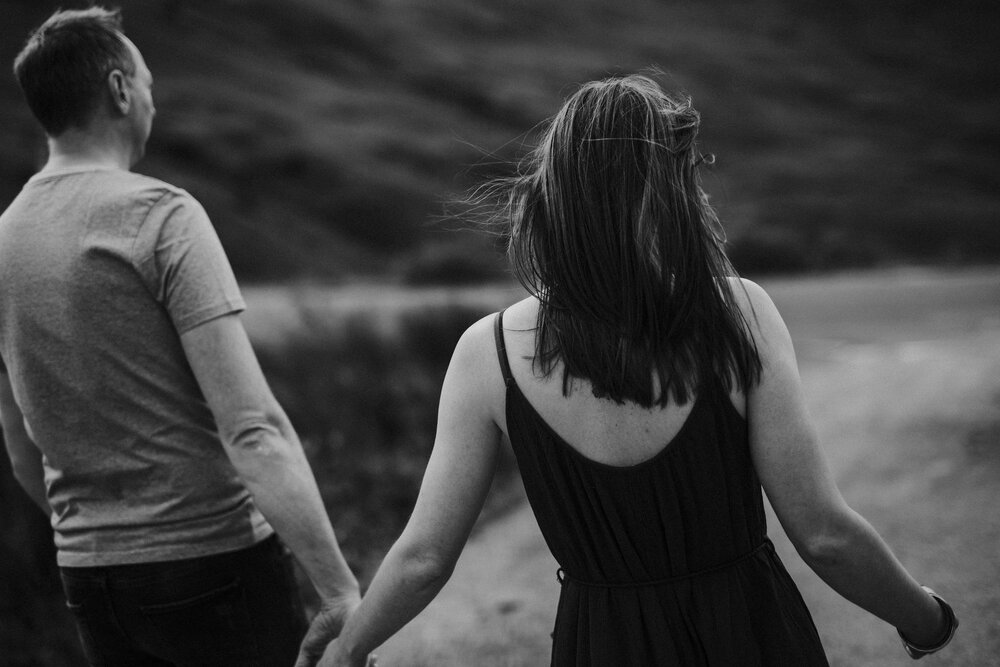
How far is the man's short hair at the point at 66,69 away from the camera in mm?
2129

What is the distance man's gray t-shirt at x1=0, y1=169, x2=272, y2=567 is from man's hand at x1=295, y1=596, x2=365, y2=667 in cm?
27

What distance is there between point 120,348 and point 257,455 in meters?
0.38

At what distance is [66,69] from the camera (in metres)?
2.13

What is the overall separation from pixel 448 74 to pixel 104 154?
91.0ft

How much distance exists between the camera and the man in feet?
6.68

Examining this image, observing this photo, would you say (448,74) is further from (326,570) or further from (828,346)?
(326,570)

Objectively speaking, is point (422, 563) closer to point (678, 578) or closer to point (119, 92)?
point (678, 578)

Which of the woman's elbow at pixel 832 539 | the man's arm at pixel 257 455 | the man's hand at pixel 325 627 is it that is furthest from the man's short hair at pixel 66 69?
the woman's elbow at pixel 832 539

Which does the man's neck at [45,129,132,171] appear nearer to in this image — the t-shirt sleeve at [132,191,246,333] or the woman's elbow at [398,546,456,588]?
the t-shirt sleeve at [132,191,246,333]

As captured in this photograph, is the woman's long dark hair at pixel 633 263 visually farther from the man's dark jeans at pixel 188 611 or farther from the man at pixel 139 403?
the man's dark jeans at pixel 188 611

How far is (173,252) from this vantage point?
2035mm

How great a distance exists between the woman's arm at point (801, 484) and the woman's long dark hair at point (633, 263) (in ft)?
0.15

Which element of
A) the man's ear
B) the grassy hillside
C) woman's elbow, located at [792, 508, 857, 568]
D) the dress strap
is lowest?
the grassy hillside

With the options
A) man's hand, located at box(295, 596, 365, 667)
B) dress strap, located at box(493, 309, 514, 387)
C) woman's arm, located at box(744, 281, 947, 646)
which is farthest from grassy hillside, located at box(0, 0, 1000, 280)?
A: woman's arm, located at box(744, 281, 947, 646)
